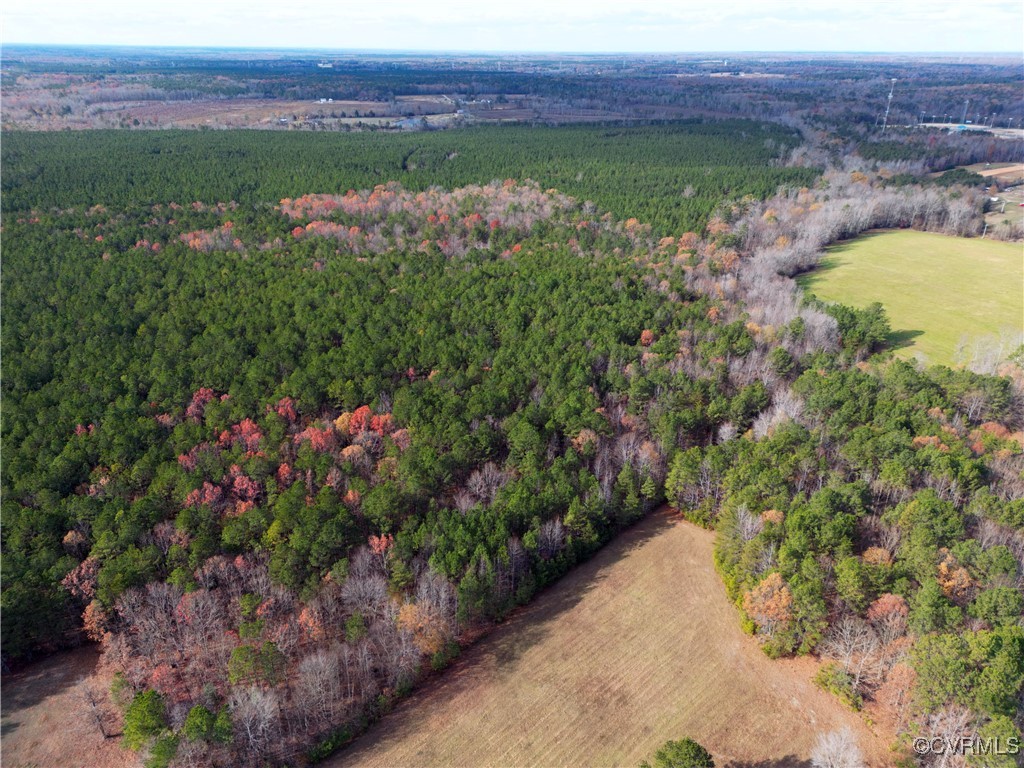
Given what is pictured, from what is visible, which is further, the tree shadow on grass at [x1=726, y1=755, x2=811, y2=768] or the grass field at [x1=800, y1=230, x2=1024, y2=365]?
the grass field at [x1=800, y1=230, x2=1024, y2=365]

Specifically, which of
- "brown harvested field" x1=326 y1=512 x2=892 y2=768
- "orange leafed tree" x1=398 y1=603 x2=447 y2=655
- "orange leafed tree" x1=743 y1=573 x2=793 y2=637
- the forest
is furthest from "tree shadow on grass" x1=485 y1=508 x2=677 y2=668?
"orange leafed tree" x1=743 y1=573 x2=793 y2=637

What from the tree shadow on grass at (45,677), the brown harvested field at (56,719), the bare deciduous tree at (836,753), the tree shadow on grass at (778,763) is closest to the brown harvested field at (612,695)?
the tree shadow on grass at (778,763)

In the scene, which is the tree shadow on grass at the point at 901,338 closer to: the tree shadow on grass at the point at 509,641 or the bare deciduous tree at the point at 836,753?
the tree shadow on grass at the point at 509,641

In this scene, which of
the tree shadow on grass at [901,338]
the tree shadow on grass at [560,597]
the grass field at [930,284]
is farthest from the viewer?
the grass field at [930,284]

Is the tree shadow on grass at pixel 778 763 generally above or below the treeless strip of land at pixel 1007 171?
below

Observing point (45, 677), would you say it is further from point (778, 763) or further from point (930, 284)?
point (930, 284)

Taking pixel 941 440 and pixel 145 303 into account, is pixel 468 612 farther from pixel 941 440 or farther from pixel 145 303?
pixel 145 303

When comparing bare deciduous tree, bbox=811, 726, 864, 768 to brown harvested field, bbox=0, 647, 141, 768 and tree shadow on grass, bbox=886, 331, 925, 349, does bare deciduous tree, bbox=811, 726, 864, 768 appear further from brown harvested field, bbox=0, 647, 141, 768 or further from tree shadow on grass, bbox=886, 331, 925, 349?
tree shadow on grass, bbox=886, 331, 925, 349
